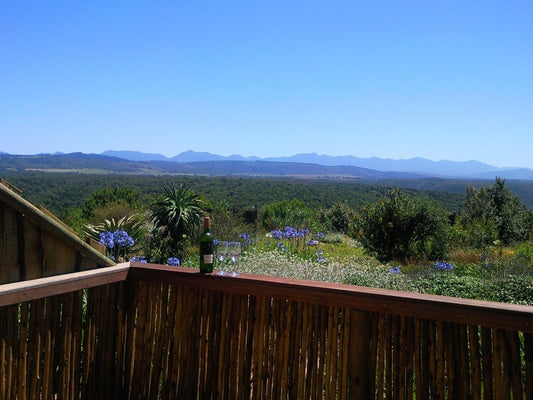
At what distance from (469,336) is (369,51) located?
16.0 m

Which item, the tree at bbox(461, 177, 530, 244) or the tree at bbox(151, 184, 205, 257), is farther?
the tree at bbox(461, 177, 530, 244)

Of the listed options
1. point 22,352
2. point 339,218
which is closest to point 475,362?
point 22,352

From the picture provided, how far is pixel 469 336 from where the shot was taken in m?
1.95

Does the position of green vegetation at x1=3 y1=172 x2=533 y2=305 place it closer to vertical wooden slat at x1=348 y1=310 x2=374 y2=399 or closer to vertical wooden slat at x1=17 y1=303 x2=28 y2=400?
vertical wooden slat at x1=348 y1=310 x2=374 y2=399

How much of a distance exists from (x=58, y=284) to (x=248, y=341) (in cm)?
102

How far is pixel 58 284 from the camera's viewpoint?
2242 mm

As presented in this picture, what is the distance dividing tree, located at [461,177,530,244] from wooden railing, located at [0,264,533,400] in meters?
13.3

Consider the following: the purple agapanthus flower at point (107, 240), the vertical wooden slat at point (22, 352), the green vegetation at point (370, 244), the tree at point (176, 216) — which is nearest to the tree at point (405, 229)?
the green vegetation at point (370, 244)

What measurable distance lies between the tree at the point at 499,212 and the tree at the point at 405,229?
178 inches

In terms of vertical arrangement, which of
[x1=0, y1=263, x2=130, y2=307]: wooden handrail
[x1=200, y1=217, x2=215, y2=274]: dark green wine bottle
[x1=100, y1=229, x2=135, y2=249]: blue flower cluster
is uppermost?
[x1=200, y1=217, x2=215, y2=274]: dark green wine bottle

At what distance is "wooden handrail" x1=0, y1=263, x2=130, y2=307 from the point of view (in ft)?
6.63

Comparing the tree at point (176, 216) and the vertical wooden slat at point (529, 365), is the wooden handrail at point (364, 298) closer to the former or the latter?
the vertical wooden slat at point (529, 365)

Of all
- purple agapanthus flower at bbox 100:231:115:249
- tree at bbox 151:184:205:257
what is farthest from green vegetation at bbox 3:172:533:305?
purple agapanthus flower at bbox 100:231:115:249

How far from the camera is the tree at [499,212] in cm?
1647
